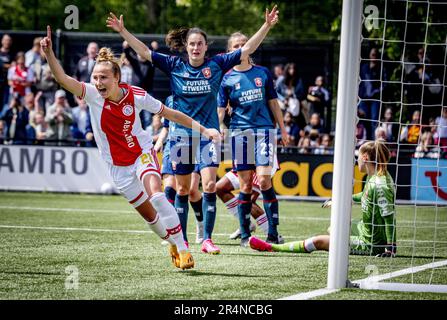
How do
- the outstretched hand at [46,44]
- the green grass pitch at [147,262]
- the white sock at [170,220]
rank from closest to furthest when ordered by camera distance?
1. the green grass pitch at [147,262]
2. the outstretched hand at [46,44]
3. the white sock at [170,220]

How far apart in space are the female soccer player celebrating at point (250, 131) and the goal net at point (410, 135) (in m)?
1.20

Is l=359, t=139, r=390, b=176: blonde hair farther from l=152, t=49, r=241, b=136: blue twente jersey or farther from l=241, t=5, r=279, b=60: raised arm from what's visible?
l=152, t=49, r=241, b=136: blue twente jersey

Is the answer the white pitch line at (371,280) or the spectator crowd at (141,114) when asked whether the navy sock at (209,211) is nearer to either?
the white pitch line at (371,280)

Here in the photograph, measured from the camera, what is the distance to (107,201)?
53.0 ft

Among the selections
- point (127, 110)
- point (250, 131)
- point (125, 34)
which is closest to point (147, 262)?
point (127, 110)

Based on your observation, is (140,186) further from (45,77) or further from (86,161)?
(45,77)

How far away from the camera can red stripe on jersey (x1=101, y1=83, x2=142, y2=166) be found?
24.3 feet

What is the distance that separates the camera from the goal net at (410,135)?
803cm

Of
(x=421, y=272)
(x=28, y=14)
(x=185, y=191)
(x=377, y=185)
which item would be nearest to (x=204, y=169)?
(x=185, y=191)

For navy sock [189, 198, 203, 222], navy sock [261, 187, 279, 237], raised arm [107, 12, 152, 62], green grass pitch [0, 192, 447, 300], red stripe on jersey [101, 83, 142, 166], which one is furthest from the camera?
navy sock [189, 198, 203, 222]

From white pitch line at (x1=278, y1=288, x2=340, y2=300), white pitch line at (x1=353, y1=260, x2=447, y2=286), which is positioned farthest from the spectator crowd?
white pitch line at (x1=278, y1=288, x2=340, y2=300)

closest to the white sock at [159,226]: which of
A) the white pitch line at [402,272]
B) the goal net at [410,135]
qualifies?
the goal net at [410,135]

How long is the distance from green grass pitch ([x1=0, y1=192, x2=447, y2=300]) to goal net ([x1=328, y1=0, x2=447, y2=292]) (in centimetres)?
7

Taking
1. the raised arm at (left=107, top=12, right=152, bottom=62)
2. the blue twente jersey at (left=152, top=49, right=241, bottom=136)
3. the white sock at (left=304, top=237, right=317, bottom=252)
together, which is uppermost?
the raised arm at (left=107, top=12, right=152, bottom=62)
